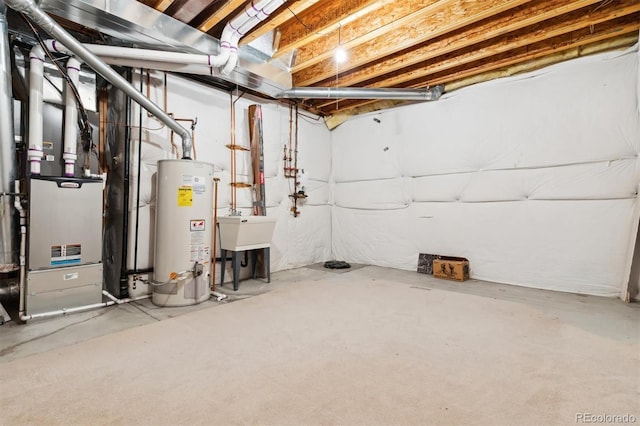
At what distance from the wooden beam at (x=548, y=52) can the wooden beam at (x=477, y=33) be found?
23.5 inches

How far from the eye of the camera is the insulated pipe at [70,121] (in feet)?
8.54

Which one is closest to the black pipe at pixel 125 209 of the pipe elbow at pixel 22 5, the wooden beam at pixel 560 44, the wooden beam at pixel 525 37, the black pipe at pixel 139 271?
the black pipe at pixel 139 271

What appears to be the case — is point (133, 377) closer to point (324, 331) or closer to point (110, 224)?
point (324, 331)

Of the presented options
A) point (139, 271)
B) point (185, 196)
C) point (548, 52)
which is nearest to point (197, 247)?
point (185, 196)

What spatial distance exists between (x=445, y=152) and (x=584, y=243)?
188 cm

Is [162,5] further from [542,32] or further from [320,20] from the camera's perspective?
[542,32]

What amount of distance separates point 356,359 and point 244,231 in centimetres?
200

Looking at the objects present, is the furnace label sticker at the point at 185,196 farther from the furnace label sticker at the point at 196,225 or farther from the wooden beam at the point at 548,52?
the wooden beam at the point at 548,52

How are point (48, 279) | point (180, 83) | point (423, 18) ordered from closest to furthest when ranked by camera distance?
point (48, 279), point (423, 18), point (180, 83)

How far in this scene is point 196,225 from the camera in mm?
2902

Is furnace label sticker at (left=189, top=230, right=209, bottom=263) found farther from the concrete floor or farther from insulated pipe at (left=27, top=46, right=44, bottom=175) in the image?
insulated pipe at (left=27, top=46, right=44, bottom=175)

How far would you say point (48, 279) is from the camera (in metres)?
2.42

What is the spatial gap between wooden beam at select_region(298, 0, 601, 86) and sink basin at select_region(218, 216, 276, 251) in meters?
2.24

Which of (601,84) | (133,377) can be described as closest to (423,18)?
(601,84)
